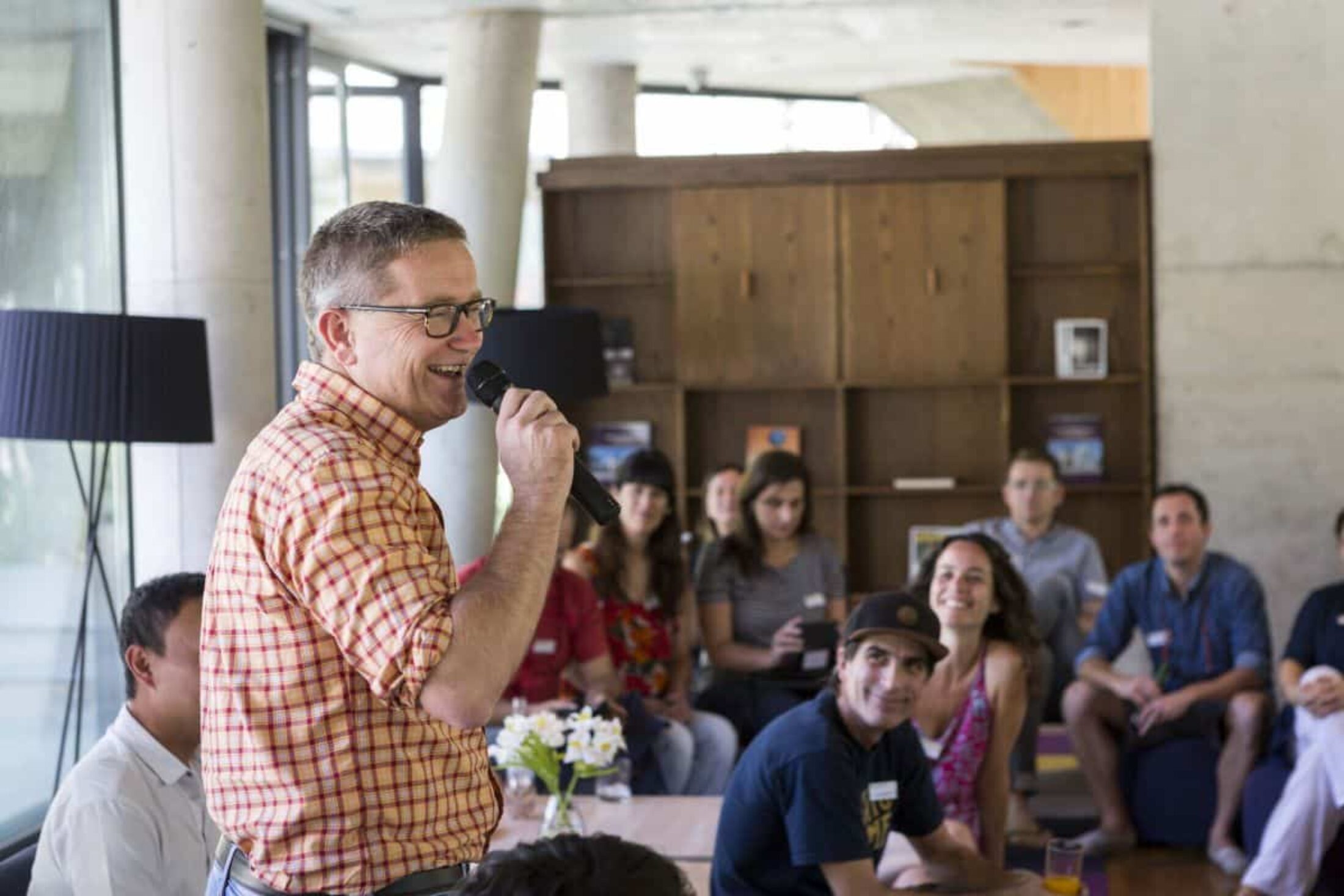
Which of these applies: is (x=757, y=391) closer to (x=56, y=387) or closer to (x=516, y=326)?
(x=516, y=326)

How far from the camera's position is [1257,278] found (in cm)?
725

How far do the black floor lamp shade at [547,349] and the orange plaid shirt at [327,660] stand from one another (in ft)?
13.4

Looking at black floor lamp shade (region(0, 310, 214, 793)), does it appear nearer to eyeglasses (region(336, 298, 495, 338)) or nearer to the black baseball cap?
the black baseball cap

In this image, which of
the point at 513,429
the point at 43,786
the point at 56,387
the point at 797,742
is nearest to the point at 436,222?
the point at 513,429

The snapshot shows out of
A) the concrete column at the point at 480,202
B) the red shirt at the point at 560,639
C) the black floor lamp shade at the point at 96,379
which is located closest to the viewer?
the black floor lamp shade at the point at 96,379

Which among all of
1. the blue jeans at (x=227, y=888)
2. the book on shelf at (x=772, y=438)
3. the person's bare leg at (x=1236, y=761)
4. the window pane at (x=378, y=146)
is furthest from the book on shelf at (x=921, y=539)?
the blue jeans at (x=227, y=888)

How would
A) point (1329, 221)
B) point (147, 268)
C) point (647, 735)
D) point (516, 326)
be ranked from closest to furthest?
point (147, 268), point (647, 735), point (516, 326), point (1329, 221)

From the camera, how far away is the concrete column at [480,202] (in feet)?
24.7

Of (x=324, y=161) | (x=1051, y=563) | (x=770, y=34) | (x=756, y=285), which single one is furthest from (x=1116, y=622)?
(x=770, y=34)

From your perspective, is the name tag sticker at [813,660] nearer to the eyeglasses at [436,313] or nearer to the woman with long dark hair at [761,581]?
the woman with long dark hair at [761,581]

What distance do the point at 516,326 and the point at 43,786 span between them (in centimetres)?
216

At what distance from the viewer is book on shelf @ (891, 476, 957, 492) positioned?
780 centimetres

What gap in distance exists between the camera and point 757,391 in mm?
8078

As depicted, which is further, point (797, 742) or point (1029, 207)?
point (1029, 207)
